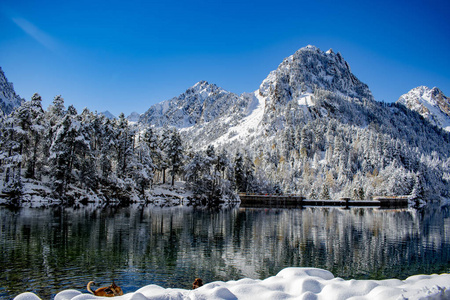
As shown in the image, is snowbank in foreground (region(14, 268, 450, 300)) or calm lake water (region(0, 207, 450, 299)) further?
calm lake water (region(0, 207, 450, 299))

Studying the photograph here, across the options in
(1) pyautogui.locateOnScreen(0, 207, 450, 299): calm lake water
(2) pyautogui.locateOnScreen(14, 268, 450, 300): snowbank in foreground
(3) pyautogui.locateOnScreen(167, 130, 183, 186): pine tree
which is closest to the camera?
Result: (2) pyautogui.locateOnScreen(14, 268, 450, 300): snowbank in foreground

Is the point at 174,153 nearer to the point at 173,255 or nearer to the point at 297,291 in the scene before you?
A: the point at 173,255

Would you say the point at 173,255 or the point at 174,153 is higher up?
the point at 174,153

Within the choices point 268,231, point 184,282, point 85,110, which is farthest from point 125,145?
point 184,282

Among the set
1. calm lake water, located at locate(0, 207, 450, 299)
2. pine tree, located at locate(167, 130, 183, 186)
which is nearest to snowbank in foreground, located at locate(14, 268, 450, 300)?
calm lake water, located at locate(0, 207, 450, 299)

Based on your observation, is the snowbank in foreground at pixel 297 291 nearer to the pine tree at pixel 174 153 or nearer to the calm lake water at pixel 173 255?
the calm lake water at pixel 173 255

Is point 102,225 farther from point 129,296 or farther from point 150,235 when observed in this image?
point 129,296

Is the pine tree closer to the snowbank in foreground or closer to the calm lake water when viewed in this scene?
the calm lake water

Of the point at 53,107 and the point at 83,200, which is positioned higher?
the point at 53,107

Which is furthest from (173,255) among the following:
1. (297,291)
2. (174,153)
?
(174,153)

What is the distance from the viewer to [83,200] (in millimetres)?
67000

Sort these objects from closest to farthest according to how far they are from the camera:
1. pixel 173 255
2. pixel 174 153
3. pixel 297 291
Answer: pixel 297 291
pixel 173 255
pixel 174 153

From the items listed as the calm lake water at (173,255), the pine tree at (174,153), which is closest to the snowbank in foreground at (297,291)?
the calm lake water at (173,255)

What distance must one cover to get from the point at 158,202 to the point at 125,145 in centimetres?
1640
